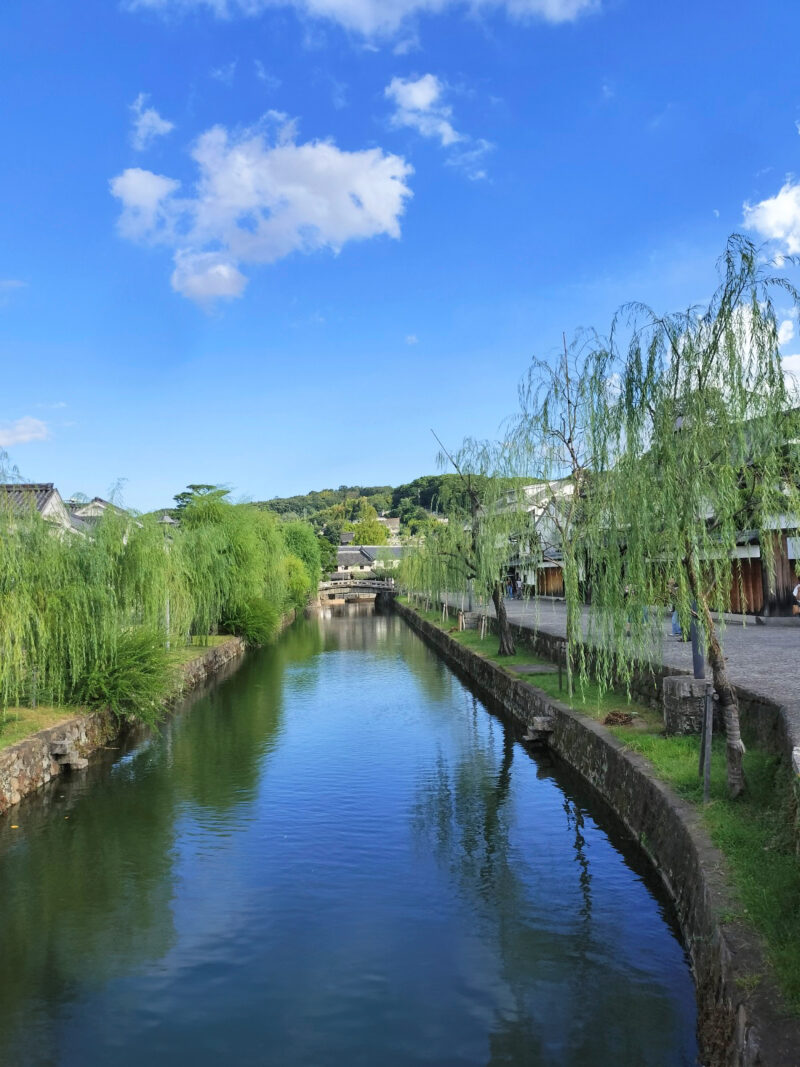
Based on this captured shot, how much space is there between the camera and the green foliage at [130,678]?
1420cm

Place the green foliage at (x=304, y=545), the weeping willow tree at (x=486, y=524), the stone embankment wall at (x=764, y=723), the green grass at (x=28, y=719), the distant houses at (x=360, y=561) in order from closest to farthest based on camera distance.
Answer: the stone embankment wall at (x=764, y=723)
the green grass at (x=28, y=719)
the weeping willow tree at (x=486, y=524)
the green foliage at (x=304, y=545)
the distant houses at (x=360, y=561)

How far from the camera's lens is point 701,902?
607 centimetres

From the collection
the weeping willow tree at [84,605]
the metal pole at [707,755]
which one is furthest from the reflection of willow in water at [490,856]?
the weeping willow tree at [84,605]

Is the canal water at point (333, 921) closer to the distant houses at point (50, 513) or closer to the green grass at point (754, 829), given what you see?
the green grass at point (754, 829)

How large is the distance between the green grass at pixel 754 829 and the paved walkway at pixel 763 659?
0.63 m

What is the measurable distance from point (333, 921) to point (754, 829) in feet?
13.1

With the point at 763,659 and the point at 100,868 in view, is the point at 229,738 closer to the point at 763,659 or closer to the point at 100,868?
the point at 100,868

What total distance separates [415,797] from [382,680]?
12.6 m

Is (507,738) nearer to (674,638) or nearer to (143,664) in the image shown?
(674,638)

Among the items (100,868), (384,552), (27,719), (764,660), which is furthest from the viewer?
(384,552)

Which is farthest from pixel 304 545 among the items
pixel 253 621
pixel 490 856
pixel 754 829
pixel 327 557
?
pixel 754 829

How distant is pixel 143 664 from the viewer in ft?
48.2

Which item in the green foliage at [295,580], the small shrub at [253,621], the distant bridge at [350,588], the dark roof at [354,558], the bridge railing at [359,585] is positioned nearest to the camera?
the small shrub at [253,621]

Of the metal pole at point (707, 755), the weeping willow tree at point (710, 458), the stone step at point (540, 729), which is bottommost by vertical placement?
the stone step at point (540, 729)
